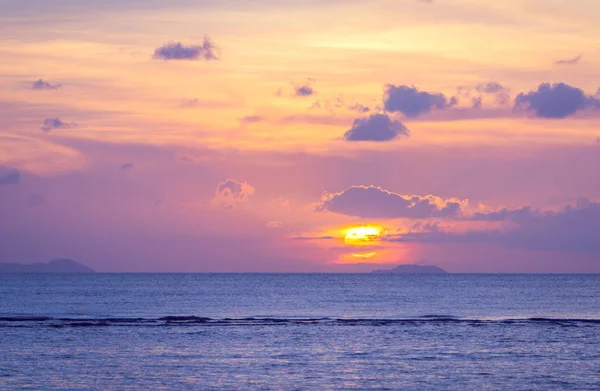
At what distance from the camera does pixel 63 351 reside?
5794 centimetres

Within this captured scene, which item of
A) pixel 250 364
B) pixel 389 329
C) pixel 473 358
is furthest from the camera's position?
pixel 389 329

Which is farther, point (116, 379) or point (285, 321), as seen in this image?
point (285, 321)

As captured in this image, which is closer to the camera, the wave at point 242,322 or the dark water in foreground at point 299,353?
the dark water in foreground at point 299,353

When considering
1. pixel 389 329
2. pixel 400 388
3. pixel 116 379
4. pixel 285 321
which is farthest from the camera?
pixel 285 321

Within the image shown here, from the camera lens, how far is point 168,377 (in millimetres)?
46750

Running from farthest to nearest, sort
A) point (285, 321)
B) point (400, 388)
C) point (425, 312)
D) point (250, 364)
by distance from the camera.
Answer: point (425, 312) → point (285, 321) → point (250, 364) → point (400, 388)

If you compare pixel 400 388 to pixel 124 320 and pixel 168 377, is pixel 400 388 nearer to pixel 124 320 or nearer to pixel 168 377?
pixel 168 377

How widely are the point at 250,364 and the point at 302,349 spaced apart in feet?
28.3

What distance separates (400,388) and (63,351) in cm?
2656

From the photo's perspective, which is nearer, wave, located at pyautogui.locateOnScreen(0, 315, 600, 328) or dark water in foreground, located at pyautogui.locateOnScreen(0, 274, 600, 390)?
dark water in foreground, located at pyautogui.locateOnScreen(0, 274, 600, 390)

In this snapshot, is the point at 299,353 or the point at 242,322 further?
the point at 242,322

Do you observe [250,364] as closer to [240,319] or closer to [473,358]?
[473,358]

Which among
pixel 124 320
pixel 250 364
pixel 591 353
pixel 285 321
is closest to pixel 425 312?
pixel 285 321

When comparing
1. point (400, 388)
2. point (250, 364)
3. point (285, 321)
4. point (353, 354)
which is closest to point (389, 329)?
point (285, 321)
